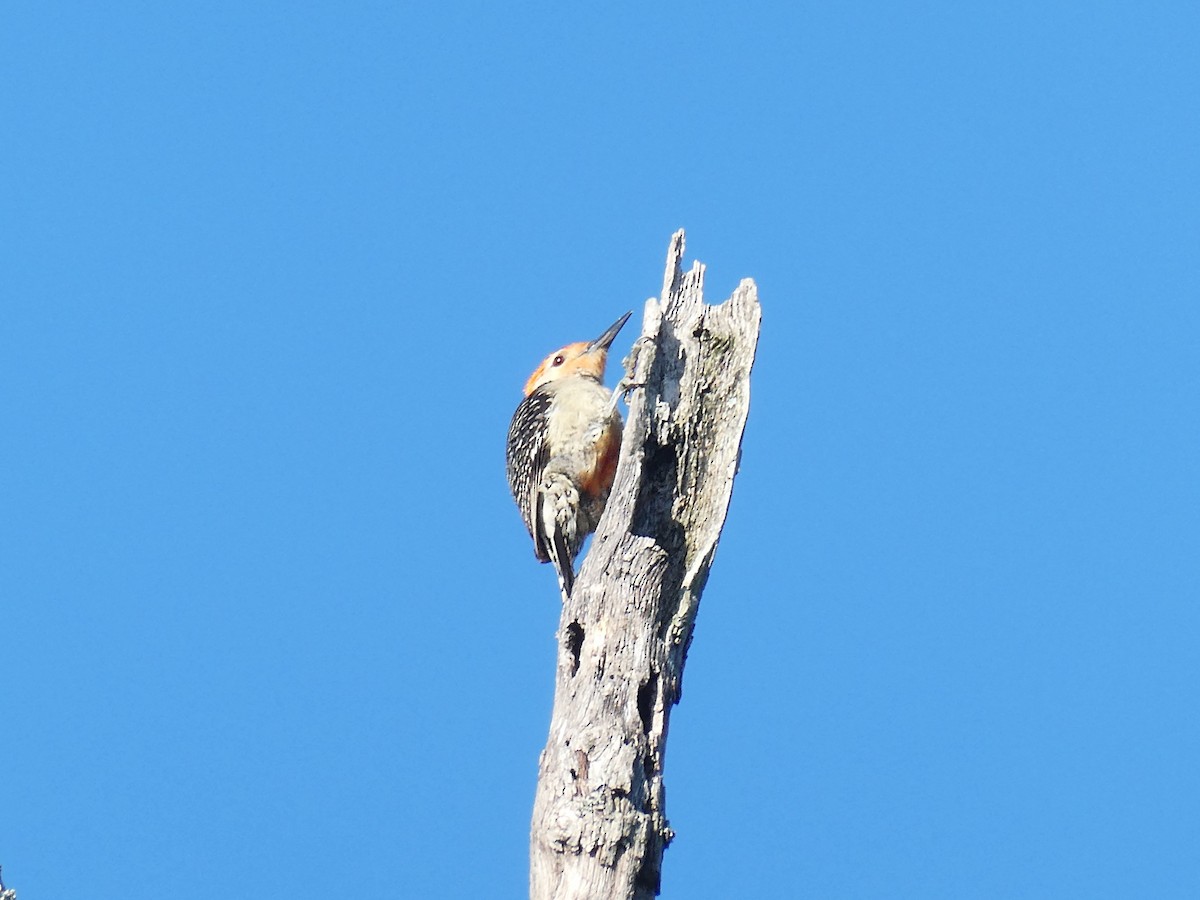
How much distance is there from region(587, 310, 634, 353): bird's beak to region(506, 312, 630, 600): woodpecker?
624mm

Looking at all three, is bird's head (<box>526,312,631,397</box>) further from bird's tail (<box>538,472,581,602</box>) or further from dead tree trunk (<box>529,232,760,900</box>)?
dead tree trunk (<box>529,232,760,900</box>)

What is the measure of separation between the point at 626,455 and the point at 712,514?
49cm

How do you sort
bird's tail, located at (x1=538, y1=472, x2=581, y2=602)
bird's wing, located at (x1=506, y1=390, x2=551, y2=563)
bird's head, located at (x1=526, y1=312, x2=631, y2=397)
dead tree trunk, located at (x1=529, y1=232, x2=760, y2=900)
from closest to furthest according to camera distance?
dead tree trunk, located at (x1=529, y1=232, x2=760, y2=900)
bird's tail, located at (x1=538, y1=472, x2=581, y2=602)
bird's wing, located at (x1=506, y1=390, x2=551, y2=563)
bird's head, located at (x1=526, y1=312, x2=631, y2=397)

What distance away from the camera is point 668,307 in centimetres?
799

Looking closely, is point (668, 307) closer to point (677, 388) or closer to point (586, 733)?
point (677, 388)

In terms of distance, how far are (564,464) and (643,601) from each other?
2.76m

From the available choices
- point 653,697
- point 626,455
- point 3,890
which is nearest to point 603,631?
point 653,697

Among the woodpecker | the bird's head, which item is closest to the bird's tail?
the woodpecker

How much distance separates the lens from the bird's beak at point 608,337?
11.3 m

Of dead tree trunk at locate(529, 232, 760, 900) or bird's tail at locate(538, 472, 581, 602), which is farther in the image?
bird's tail at locate(538, 472, 581, 602)

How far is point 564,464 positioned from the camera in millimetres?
9906

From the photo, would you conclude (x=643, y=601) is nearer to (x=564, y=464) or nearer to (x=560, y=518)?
(x=560, y=518)

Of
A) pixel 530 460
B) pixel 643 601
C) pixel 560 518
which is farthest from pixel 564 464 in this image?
pixel 643 601

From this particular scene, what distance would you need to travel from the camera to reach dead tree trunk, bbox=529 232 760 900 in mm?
6711
